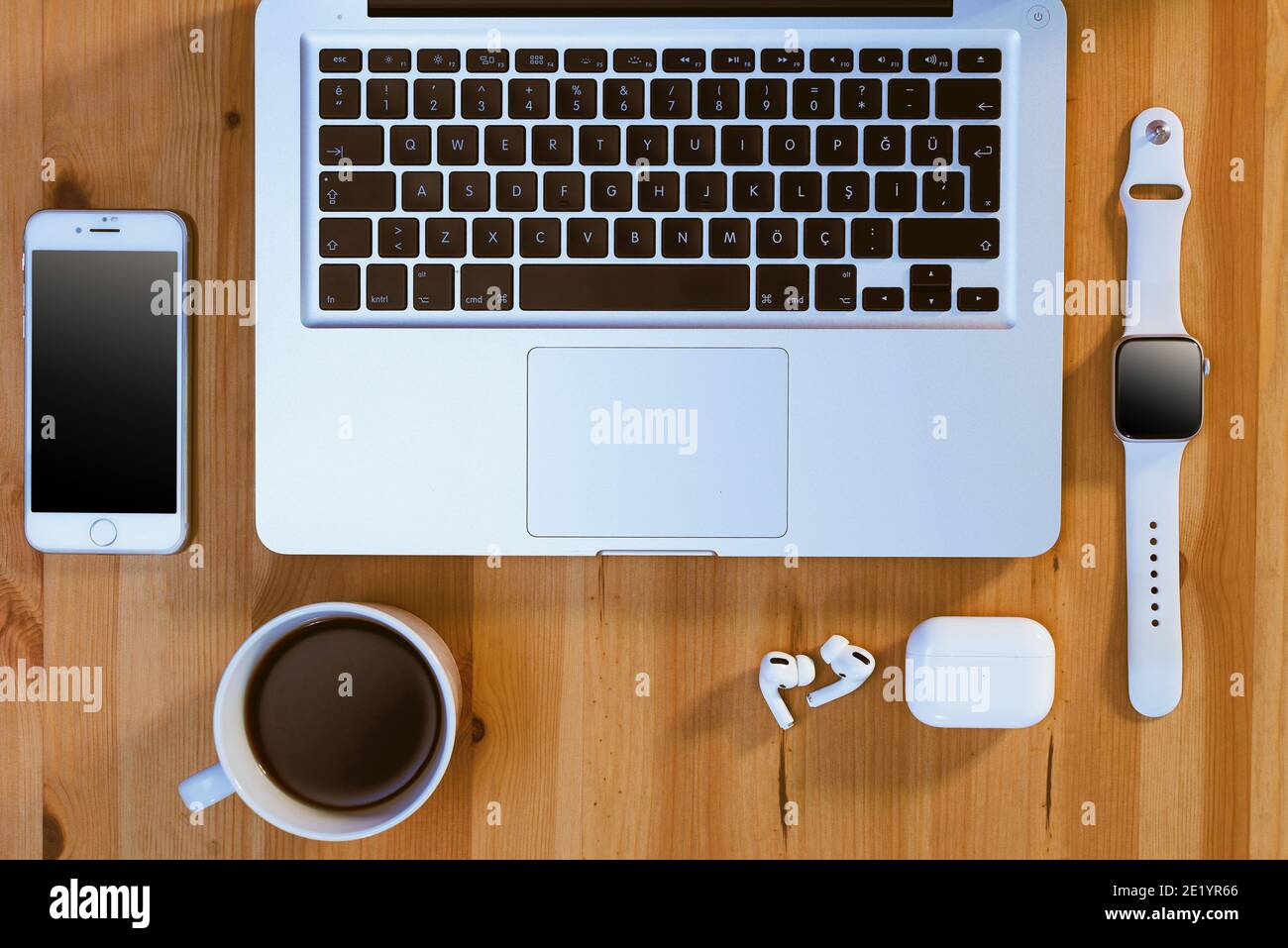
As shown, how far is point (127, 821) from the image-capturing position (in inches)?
25.9

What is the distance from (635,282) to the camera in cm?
58

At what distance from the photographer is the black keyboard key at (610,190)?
0.58m

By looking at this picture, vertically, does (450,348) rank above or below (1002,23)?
below

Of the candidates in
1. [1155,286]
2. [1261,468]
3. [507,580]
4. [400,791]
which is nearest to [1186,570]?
[1261,468]

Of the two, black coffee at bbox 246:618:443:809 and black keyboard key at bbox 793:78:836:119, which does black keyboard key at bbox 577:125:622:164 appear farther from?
black coffee at bbox 246:618:443:809

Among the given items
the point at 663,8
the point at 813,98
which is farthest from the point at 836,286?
the point at 663,8

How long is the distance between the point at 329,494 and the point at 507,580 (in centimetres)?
16

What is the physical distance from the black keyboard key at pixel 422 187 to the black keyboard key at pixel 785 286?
251 millimetres

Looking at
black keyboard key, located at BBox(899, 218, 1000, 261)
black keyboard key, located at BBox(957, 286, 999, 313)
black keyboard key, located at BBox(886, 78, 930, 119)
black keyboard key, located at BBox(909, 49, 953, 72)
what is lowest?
black keyboard key, located at BBox(957, 286, 999, 313)

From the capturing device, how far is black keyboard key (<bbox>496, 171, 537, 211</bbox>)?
0.58 meters

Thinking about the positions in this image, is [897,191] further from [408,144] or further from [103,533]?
[103,533]

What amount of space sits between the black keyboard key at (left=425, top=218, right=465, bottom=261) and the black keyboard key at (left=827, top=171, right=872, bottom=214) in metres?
0.28

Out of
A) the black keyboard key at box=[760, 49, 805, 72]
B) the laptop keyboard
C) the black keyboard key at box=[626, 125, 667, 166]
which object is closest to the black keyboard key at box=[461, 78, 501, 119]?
the laptop keyboard
